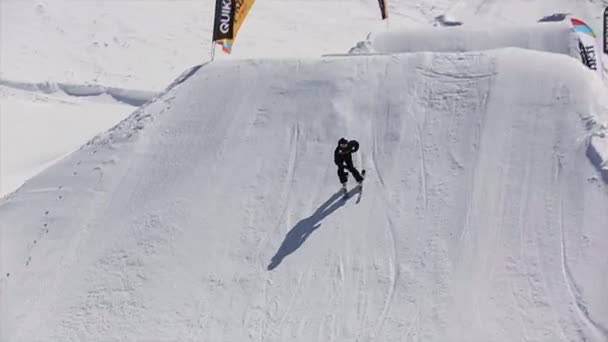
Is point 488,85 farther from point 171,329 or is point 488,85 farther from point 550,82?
point 171,329

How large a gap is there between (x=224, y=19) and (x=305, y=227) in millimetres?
6086

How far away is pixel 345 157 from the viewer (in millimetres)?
11016

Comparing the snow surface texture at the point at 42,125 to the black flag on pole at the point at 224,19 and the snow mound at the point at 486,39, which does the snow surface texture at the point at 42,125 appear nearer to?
the black flag on pole at the point at 224,19

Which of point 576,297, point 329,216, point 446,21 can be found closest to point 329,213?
point 329,216

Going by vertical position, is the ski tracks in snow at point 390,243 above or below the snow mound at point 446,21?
below

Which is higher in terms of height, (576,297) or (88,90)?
(88,90)

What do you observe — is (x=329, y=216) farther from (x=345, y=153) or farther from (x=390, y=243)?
(x=390, y=243)

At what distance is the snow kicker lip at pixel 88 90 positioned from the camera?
21.8 meters

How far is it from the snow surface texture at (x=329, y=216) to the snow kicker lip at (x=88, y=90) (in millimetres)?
7486

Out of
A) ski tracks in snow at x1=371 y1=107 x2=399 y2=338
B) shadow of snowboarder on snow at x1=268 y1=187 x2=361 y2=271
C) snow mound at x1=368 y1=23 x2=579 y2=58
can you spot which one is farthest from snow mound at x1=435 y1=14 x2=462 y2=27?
shadow of snowboarder on snow at x1=268 y1=187 x2=361 y2=271

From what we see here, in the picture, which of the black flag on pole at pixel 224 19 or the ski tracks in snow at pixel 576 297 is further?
the black flag on pole at pixel 224 19

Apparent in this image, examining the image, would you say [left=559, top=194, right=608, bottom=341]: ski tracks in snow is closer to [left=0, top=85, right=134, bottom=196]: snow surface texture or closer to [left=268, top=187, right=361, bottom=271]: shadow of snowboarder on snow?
[left=268, top=187, right=361, bottom=271]: shadow of snowboarder on snow

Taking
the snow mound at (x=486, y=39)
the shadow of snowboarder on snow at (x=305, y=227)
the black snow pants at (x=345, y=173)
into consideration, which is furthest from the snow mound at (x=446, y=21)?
the black snow pants at (x=345, y=173)

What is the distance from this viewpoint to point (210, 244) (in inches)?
440
